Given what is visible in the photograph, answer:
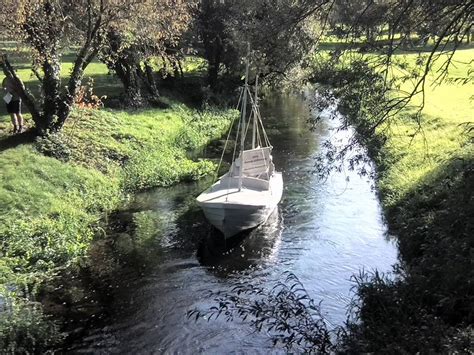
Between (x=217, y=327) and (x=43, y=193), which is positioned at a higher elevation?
(x=43, y=193)

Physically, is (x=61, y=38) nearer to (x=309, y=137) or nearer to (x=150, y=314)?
(x=150, y=314)

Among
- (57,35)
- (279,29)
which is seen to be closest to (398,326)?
(279,29)

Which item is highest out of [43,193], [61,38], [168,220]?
[61,38]

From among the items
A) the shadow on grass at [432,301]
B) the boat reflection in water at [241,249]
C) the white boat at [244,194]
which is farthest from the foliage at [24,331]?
the white boat at [244,194]

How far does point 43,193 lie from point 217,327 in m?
8.52

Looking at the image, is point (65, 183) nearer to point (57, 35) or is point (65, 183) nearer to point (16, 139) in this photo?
point (16, 139)

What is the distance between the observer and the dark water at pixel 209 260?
1059 cm

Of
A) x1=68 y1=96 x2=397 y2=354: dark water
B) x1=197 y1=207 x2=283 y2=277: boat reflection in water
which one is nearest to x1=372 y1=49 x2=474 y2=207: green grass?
x1=68 y1=96 x2=397 y2=354: dark water

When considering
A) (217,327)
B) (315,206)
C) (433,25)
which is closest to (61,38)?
(315,206)

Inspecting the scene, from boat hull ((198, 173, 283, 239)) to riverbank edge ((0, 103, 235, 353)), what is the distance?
143 inches

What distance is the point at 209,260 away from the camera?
47.8 feet

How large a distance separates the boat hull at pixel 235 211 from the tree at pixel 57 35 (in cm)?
735

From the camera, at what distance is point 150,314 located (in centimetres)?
1151

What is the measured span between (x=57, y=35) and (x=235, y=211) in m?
9.38
